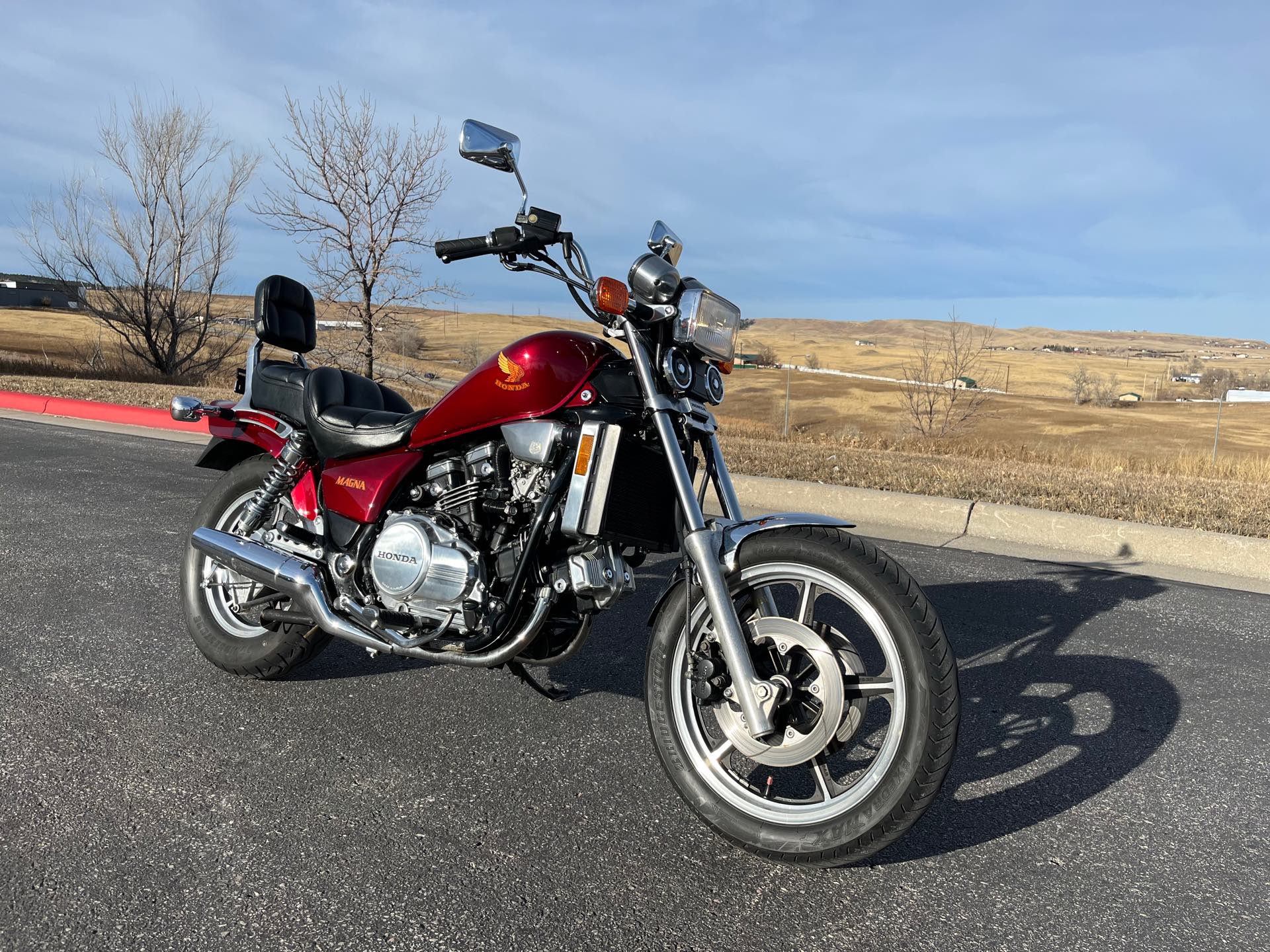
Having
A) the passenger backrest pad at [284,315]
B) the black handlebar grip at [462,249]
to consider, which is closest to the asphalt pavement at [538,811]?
the passenger backrest pad at [284,315]

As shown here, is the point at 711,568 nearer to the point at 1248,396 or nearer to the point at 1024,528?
the point at 1024,528

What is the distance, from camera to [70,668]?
3.78m

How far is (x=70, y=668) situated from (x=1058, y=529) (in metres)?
6.17

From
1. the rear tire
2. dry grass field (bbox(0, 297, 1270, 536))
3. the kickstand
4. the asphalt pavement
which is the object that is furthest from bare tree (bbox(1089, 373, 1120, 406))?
the rear tire

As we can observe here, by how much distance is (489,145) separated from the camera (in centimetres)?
276

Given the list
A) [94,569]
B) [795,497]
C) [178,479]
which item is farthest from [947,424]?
[94,569]

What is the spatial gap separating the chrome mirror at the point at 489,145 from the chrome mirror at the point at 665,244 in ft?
1.64

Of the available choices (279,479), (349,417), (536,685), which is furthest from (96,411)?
(536,685)

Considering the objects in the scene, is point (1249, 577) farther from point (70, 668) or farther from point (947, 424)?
point (947, 424)

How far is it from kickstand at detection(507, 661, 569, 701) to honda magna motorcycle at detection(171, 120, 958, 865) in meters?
0.04

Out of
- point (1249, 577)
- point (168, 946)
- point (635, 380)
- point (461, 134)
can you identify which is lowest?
point (168, 946)

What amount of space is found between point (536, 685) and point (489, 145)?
183 centimetres

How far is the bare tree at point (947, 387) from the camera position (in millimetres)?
23844

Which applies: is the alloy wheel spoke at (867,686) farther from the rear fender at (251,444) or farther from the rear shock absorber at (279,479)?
the rear shock absorber at (279,479)
